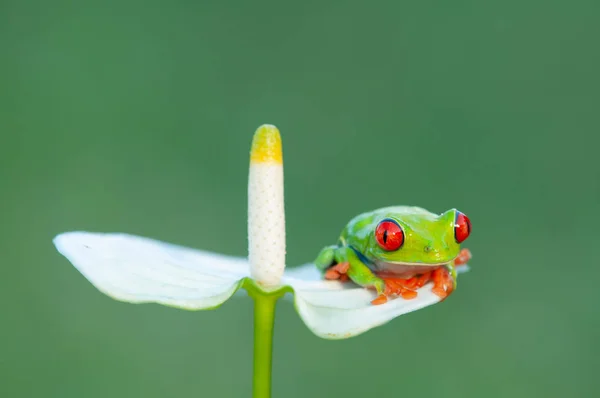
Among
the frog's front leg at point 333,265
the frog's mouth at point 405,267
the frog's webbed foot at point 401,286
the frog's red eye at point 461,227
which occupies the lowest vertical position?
the frog's webbed foot at point 401,286

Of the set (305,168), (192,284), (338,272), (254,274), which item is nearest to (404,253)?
(338,272)

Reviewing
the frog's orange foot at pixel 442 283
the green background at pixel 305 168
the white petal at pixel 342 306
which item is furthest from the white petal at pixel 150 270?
the green background at pixel 305 168

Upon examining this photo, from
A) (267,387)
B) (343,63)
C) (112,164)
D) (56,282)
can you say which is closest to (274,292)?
(267,387)

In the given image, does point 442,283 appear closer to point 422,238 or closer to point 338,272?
point 422,238

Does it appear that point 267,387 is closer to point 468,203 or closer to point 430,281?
point 430,281

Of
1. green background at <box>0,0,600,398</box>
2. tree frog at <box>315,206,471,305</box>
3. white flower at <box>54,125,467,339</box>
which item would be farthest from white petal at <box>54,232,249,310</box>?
green background at <box>0,0,600,398</box>

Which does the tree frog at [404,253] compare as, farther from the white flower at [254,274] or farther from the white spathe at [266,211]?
the white spathe at [266,211]

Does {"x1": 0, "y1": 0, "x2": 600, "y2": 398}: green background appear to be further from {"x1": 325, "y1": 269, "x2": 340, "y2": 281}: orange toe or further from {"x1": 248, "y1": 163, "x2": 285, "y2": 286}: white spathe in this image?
{"x1": 248, "y1": 163, "x2": 285, "y2": 286}: white spathe

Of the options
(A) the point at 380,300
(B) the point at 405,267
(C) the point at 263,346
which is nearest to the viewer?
(C) the point at 263,346
